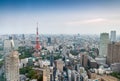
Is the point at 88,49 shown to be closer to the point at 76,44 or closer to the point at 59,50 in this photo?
the point at 76,44

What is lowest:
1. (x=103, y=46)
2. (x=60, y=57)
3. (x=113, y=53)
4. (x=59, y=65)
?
(x=59, y=65)

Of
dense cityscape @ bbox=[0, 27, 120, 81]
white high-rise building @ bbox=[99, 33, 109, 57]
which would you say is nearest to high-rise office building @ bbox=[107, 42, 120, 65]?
dense cityscape @ bbox=[0, 27, 120, 81]

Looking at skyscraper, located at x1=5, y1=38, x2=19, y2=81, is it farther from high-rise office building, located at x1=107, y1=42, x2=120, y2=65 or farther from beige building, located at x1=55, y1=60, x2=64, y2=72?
high-rise office building, located at x1=107, y1=42, x2=120, y2=65

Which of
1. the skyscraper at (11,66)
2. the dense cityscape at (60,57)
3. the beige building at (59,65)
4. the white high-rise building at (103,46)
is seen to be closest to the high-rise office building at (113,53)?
the dense cityscape at (60,57)

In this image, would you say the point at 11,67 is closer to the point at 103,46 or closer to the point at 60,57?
the point at 60,57

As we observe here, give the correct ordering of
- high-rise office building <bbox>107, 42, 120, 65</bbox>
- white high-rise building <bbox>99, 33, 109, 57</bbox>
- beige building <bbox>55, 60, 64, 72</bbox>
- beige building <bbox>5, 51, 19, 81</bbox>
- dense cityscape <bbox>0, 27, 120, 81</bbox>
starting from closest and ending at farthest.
A: beige building <bbox>5, 51, 19, 81</bbox> → dense cityscape <bbox>0, 27, 120, 81</bbox> → beige building <bbox>55, 60, 64, 72</bbox> → high-rise office building <bbox>107, 42, 120, 65</bbox> → white high-rise building <bbox>99, 33, 109, 57</bbox>

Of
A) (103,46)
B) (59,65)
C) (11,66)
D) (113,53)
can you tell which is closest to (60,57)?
(59,65)
